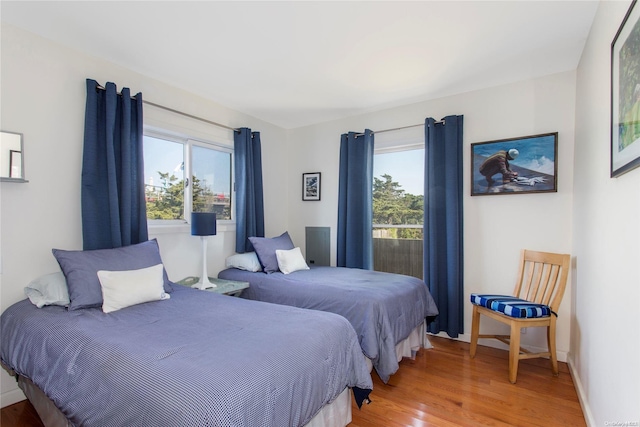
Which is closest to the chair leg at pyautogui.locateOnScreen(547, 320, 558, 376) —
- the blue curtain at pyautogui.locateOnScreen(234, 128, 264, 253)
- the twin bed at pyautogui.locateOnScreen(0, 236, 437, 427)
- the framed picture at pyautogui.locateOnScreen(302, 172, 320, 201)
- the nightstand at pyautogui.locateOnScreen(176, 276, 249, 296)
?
the twin bed at pyautogui.locateOnScreen(0, 236, 437, 427)

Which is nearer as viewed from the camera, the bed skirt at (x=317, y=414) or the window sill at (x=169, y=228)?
the bed skirt at (x=317, y=414)

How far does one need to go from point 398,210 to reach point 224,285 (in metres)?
2.09

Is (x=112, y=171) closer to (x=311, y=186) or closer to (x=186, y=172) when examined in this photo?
(x=186, y=172)

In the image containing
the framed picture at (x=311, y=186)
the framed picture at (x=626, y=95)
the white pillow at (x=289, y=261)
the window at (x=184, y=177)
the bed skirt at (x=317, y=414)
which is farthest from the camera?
the framed picture at (x=311, y=186)

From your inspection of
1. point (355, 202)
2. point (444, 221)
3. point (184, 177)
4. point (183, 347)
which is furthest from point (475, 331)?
point (184, 177)

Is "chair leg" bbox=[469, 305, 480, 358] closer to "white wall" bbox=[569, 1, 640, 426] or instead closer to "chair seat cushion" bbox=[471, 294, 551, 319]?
"chair seat cushion" bbox=[471, 294, 551, 319]

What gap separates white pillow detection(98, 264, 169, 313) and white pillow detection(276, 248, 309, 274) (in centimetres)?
121

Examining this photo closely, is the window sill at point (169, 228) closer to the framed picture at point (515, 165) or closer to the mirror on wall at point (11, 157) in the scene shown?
the mirror on wall at point (11, 157)

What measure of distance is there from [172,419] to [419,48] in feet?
8.63

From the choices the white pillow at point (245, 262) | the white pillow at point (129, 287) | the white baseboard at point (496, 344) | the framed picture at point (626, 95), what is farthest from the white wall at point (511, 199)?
the white pillow at point (129, 287)

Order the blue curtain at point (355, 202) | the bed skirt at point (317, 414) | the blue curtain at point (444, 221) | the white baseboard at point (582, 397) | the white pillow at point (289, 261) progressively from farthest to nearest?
the blue curtain at point (355, 202)
the white pillow at point (289, 261)
the blue curtain at point (444, 221)
the white baseboard at point (582, 397)
the bed skirt at point (317, 414)

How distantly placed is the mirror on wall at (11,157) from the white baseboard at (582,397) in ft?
12.5

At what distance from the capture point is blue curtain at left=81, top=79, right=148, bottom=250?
231 centimetres

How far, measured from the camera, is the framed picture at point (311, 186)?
13.5ft
